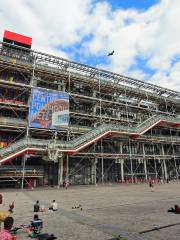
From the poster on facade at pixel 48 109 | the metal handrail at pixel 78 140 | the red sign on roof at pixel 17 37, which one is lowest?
the metal handrail at pixel 78 140

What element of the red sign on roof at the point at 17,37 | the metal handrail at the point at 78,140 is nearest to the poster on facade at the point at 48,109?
the metal handrail at the point at 78,140

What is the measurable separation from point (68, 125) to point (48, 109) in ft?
11.2

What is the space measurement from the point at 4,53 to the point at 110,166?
73.7ft

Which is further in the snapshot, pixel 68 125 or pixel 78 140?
pixel 68 125

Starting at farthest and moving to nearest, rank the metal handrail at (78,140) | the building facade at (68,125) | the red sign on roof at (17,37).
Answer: the red sign on roof at (17,37) → the building facade at (68,125) → the metal handrail at (78,140)

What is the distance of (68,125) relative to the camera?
29.6 metres

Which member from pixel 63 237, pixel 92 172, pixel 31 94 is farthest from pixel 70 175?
pixel 63 237

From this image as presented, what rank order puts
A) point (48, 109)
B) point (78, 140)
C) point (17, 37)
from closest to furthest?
point (78, 140) < point (48, 109) < point (17, 37)

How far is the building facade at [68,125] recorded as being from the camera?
26.2 metres

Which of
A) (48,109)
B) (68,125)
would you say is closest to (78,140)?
(68,125)

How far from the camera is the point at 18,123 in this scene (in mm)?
27156

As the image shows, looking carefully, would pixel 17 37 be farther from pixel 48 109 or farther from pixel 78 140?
pixel 78 140

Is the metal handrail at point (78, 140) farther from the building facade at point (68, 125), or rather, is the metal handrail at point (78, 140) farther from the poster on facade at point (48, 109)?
the poster on facade at point (48, 109)

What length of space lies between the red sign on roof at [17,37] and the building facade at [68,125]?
0.18 meters
